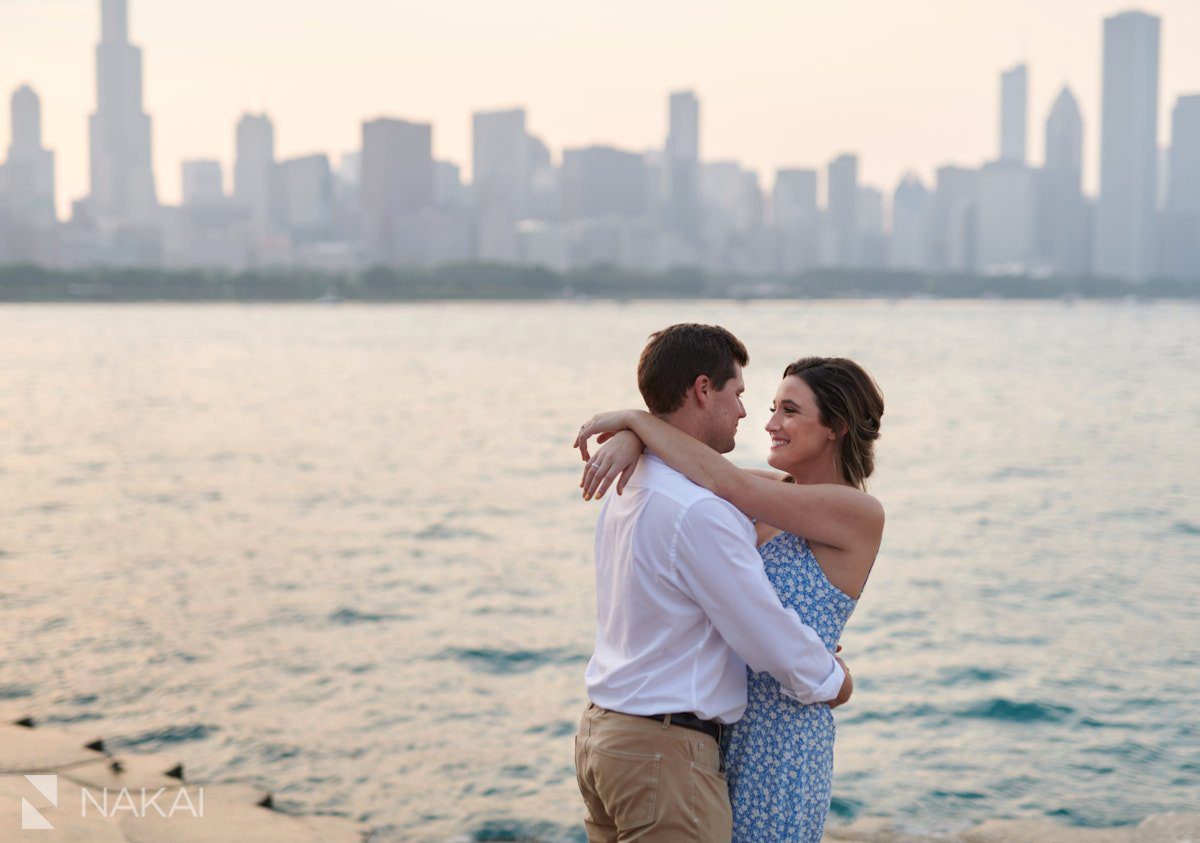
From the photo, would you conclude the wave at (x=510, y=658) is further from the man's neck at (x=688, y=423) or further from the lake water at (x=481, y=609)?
the man's neck at (x=688, y=423)

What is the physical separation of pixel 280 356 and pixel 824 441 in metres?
66.0

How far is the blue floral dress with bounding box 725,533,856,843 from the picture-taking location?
130 inches

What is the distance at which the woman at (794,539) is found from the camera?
10.7ft

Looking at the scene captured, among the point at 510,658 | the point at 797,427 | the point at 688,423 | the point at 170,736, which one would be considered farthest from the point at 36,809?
the point at 510,658

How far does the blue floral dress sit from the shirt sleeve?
19cm

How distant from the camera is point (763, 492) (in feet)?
10.7

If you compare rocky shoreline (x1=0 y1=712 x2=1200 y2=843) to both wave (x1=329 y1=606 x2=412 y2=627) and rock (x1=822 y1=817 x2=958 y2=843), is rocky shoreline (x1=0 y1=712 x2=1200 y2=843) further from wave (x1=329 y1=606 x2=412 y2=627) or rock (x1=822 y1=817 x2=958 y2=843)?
wave (x1=329 y1=606 x2=412 y2=627)

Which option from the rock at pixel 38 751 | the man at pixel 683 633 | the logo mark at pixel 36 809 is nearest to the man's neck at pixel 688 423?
the man at pixel 683 633

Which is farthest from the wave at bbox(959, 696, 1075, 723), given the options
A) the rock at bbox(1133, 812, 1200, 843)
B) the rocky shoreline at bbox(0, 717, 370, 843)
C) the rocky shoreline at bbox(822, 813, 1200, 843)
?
the rocky shoreline at bbox(0, 717, 370, 843)

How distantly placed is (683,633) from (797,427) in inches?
26.2

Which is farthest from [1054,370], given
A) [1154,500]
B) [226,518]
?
[226,518]

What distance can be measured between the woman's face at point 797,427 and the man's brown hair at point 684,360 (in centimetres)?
22

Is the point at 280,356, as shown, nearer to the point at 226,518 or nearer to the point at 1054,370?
the point at 1054,370

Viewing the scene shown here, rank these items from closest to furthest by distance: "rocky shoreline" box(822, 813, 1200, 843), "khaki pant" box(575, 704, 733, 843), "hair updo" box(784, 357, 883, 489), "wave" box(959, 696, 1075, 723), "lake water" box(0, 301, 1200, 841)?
"khaki pant" box(575, 704, 733, 843) → "hair updo" box(784, 357, 883, 489) → "rocky shoreline" box(822, 813, 1200, 843) → "lake water" box(0, 301, 1200, 841) → "wave" box(959, 696, 1075, 723)
